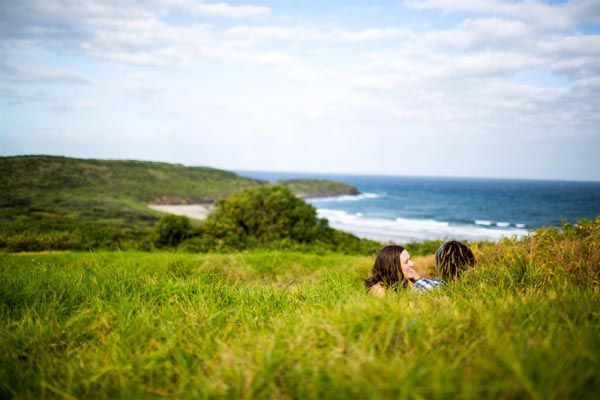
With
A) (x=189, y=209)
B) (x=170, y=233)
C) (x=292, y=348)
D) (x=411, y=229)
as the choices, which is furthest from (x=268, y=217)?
(x=189, y=209)

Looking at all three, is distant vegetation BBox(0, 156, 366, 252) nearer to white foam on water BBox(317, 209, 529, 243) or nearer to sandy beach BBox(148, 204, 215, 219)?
sandy beach BBox(148, 204, 215, 219)

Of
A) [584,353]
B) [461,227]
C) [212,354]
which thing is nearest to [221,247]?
[212,354]

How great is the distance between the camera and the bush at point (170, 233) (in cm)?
1547

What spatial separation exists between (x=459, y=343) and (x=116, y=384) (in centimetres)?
212

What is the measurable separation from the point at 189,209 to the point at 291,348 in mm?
55711

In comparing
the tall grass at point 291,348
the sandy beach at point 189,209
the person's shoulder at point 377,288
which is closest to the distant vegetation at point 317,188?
the sandy beach at point 189,209

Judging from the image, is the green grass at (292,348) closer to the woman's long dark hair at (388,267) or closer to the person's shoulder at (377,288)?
the person's shoulder at (377,288)

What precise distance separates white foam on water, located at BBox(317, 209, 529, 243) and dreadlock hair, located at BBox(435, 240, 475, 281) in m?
32.4

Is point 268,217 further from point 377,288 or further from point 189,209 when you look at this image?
point 189,209

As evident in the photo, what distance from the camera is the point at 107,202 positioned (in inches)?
1638

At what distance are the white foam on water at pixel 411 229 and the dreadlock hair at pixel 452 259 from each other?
32.4 metres

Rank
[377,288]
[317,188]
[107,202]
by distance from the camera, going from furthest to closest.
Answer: [317,188] → [107,202] → [377,288]

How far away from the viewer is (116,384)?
207cm

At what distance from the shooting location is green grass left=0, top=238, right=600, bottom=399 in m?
1.72
